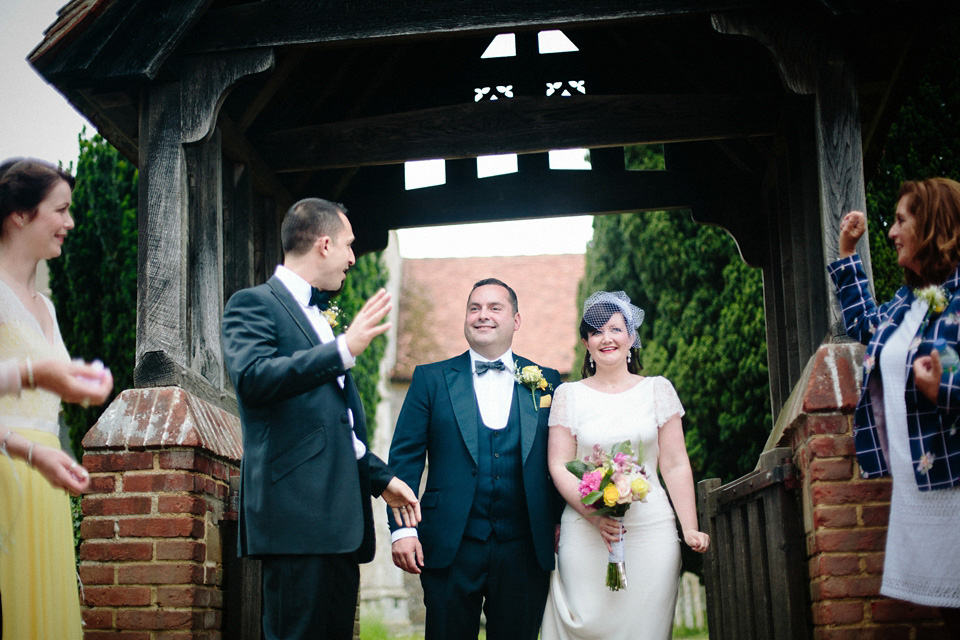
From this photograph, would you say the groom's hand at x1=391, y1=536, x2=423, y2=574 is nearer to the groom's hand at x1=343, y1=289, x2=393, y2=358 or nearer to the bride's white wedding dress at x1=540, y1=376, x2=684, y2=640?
the bride's white wedding dress at x1=540, y1=376, x2=684, y2=640

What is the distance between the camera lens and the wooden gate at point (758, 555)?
448cm

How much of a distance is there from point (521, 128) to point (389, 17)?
1.36m

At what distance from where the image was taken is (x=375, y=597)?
19.2 m

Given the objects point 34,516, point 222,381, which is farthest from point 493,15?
point 34,516

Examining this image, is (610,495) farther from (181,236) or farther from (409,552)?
(181,236)

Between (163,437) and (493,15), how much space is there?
2.63 metres

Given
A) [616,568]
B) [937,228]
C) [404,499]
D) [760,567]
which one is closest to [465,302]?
[760,567]

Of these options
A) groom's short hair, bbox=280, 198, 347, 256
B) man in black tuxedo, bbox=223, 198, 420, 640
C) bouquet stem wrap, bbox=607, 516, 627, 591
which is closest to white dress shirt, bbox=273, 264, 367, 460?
man in black tuxedo, bbox=223, 198, 420, 640

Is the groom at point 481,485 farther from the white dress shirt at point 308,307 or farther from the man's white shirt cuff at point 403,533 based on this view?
the white dress shirt at point 308,307

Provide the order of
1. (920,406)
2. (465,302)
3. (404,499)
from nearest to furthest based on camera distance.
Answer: (920,406)
(404,499)
(465,302)

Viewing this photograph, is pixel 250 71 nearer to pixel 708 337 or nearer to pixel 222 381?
pixel 222 381

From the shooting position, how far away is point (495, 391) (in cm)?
475

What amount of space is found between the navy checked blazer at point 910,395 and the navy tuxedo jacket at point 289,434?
79.9 inches

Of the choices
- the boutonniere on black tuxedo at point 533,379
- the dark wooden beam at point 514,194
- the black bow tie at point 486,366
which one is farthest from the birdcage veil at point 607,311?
the dark wooden beam at point 514,194
